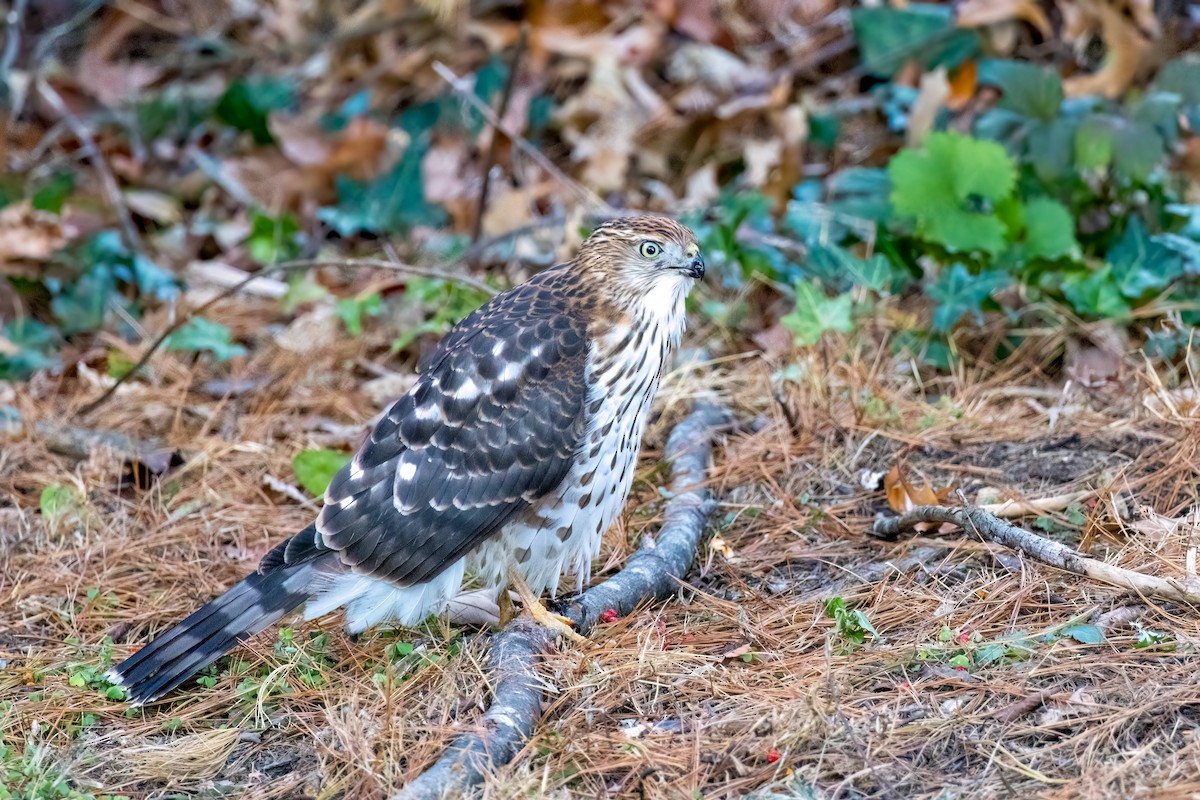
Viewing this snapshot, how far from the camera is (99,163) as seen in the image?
7379mm

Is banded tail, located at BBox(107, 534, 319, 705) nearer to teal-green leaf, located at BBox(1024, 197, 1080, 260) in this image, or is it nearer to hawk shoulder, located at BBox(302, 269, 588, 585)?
hawk shoulder, located at BBox(302, 269, 588, 585)

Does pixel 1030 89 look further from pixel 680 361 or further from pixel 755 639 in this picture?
pixel 755 639

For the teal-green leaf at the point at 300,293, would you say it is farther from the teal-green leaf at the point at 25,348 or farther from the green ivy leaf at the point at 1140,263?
the green ivy leaf at the point at 1140,263

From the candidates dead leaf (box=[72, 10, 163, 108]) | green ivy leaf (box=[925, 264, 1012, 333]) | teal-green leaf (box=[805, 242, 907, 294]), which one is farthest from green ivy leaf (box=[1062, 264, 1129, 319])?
dead leaf (box=[72, 10, 163, 108])

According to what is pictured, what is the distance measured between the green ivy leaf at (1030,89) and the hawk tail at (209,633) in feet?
12.2

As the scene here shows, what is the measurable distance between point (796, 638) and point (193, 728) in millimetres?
1754

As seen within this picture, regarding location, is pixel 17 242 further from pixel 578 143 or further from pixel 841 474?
pixel 841 474

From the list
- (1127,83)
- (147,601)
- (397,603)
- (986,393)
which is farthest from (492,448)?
(1127,83)

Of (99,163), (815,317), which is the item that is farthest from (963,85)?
(99,163)

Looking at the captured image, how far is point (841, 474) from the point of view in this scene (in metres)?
4.66

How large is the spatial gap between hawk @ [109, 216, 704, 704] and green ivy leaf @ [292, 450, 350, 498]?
2.70 ft

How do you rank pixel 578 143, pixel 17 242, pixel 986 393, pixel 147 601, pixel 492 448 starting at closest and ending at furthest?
pixel 492 448
pixel 147 601
pixel 986 393
pixel 17 242
pixel 578 143

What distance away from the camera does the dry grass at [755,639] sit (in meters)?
3.09

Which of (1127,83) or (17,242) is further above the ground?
(17,242)
